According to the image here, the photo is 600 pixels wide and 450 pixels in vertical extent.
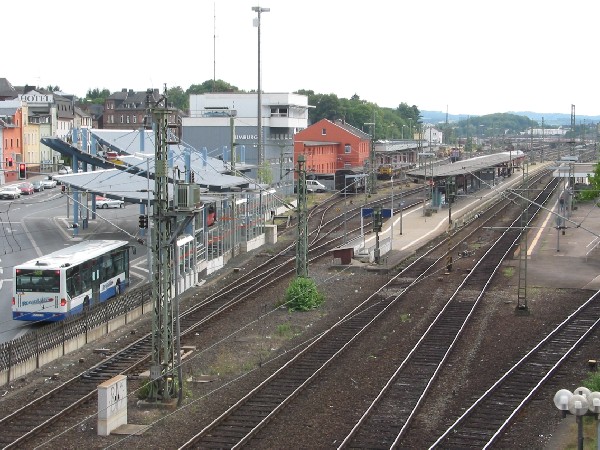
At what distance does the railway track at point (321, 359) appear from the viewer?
711 inches

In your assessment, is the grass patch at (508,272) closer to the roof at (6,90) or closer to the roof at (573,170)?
the roof at (573,170)

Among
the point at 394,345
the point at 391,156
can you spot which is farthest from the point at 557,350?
the point at 391,156

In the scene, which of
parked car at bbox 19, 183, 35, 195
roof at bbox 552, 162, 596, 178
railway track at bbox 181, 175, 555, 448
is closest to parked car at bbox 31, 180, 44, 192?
parked car at bbox 19, 183, 35, 195

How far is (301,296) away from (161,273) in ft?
36.1

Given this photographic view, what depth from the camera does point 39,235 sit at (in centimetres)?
4856

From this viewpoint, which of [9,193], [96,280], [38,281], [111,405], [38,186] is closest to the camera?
[111,405]

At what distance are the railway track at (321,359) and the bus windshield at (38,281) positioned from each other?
25.4 feet

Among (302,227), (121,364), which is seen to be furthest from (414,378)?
(302,227)

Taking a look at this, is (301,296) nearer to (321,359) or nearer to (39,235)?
(321,359)

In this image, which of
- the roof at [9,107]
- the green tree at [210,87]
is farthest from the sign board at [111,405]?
the green tree at [210,87]

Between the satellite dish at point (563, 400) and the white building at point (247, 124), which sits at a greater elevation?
the white building at point (247, 124)

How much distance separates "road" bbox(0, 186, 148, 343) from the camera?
31.6 meters

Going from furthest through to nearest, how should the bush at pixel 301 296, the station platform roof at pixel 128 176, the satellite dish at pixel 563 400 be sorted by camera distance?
the station platform roof at pixel 128 176 < the bush at pixel 301 296 < the satellite dish at pixel 563 400

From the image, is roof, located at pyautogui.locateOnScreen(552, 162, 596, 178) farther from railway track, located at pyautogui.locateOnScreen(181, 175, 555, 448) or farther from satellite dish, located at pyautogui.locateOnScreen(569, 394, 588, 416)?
satellite dish, located at pyautogui.locateOnScreen(569, 394, 588, 416)
